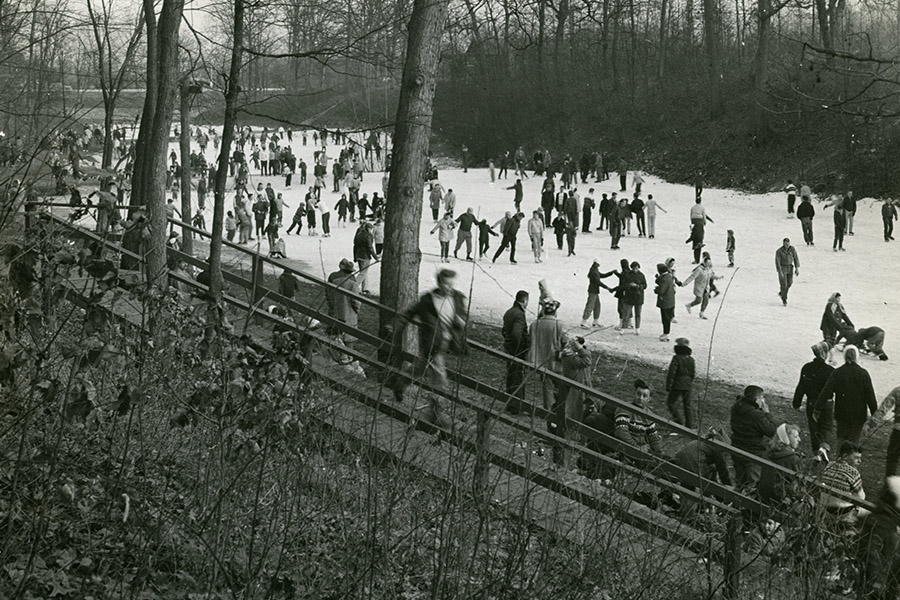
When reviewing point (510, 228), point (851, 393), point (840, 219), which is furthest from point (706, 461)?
point (840, 219)

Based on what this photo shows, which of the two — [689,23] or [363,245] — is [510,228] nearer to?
[363,245]

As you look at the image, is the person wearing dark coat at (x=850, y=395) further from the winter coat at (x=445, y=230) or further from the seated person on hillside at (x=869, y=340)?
the winter coat at (x=445, y=230)

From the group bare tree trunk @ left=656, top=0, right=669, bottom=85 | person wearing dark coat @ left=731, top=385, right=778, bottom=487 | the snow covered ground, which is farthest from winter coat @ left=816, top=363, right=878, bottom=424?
bare tree trunk @ left=656, top=0, right=669, bottom=85

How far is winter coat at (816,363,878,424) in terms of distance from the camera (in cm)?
1270

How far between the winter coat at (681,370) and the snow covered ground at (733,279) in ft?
5.31

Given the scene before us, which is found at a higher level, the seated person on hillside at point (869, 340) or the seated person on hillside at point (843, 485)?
the seated person on hillside at point (843, 485)

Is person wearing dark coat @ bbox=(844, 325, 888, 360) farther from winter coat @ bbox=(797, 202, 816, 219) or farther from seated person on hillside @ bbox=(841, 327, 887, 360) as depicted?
→ winter coat @ bbox=(797, 202, 816, 219)

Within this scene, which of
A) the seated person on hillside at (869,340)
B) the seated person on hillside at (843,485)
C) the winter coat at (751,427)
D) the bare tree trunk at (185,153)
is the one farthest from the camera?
the seated person on hillside at (869,340)

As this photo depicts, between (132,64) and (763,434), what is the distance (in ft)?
66.5

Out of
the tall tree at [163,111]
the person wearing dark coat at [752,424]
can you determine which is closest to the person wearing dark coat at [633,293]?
the person wearing dark coat at [752,424]

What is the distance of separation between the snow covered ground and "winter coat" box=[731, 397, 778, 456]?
147cm

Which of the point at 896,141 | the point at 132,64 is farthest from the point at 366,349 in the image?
the point at 896,141

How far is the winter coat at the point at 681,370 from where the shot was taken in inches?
535

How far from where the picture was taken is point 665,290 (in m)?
19.8
